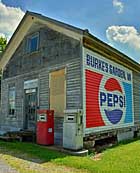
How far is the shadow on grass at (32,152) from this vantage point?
786 cm

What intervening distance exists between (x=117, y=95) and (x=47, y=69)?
3840 mm

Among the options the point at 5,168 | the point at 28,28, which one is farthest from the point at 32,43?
the point at 5,168

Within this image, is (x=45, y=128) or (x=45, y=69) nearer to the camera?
(x=45, y=128)

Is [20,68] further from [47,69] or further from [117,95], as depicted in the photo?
[117,95]

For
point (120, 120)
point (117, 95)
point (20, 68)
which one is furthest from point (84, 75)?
point (20, 68)

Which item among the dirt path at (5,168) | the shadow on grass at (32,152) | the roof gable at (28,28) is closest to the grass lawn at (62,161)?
the shadow on grass at (32,152)

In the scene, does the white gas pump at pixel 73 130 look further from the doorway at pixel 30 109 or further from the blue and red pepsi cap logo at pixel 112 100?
→ the doorway at pixel 30 109

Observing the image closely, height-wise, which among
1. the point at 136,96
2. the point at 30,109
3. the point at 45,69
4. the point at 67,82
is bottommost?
the point at 30,109

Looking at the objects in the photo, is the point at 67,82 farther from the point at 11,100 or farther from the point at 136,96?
the point at 136,96

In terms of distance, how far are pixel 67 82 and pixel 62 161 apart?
4112 mm

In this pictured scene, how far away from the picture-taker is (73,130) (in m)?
8.99

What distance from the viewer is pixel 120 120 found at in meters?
13.2

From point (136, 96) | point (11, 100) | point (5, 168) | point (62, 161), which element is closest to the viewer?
point (5, 168)

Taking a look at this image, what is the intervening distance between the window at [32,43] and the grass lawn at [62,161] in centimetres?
578
